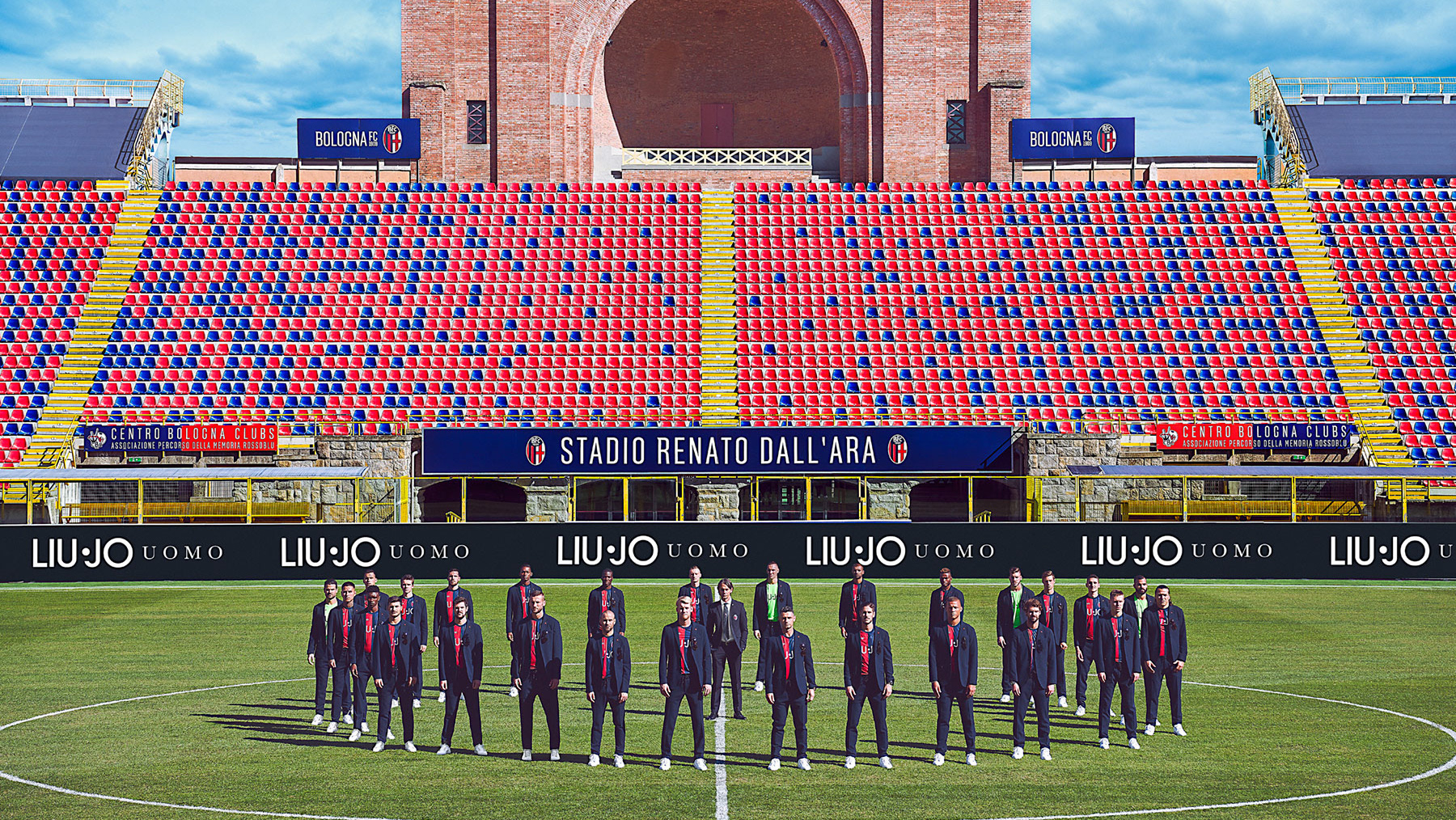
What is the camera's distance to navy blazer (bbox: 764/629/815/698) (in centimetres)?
1326

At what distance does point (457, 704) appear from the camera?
14.0 meters

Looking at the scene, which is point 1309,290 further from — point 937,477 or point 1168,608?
point 1168,608

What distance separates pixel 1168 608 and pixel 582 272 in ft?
91.5

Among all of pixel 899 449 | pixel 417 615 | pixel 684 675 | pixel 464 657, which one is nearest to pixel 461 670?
pixel 464 657

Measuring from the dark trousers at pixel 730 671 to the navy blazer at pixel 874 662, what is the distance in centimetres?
224

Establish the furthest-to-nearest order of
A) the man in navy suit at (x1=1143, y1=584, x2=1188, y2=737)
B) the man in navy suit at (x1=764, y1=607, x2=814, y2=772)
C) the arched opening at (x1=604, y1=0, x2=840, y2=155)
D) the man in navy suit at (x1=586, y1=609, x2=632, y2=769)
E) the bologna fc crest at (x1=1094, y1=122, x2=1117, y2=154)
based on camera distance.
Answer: the arched opening at (x1=604, y1=0, x2=840, y2=155), the bologna fc crest at (x1=1094, y1=122, x2=1117, y2=154), the man in navy suit at (x1=1143, y1=584, x2=1188, y2=737), the man in navy suit at (x1=586, y1=609, x2=632, y2=769), the man in navy suit at (x1=764, y1=607, x2=814, y2=772)

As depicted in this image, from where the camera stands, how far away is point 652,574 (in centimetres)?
2917

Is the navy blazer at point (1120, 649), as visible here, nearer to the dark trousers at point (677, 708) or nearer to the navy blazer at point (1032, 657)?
the navy blazer at point (1032, 657)

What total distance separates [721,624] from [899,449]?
19935mm

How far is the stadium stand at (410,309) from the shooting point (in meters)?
36.6

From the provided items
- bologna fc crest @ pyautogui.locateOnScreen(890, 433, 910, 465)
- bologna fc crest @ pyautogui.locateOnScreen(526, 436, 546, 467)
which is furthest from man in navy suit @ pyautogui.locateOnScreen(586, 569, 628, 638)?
bologna fc crest @ pyautogui.locateOnScreen(890, 433, 910, 465)

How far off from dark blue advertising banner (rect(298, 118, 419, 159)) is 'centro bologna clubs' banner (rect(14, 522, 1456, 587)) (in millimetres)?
19603

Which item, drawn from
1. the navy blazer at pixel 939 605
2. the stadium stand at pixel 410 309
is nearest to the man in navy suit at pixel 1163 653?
the navy blazer at pixel 939 605

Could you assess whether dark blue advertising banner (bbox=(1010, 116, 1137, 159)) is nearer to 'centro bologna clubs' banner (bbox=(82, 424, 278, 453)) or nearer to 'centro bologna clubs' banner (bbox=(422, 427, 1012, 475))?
'centro bologna clubs' banner (bbox=(422, 427, 1012, 475))
